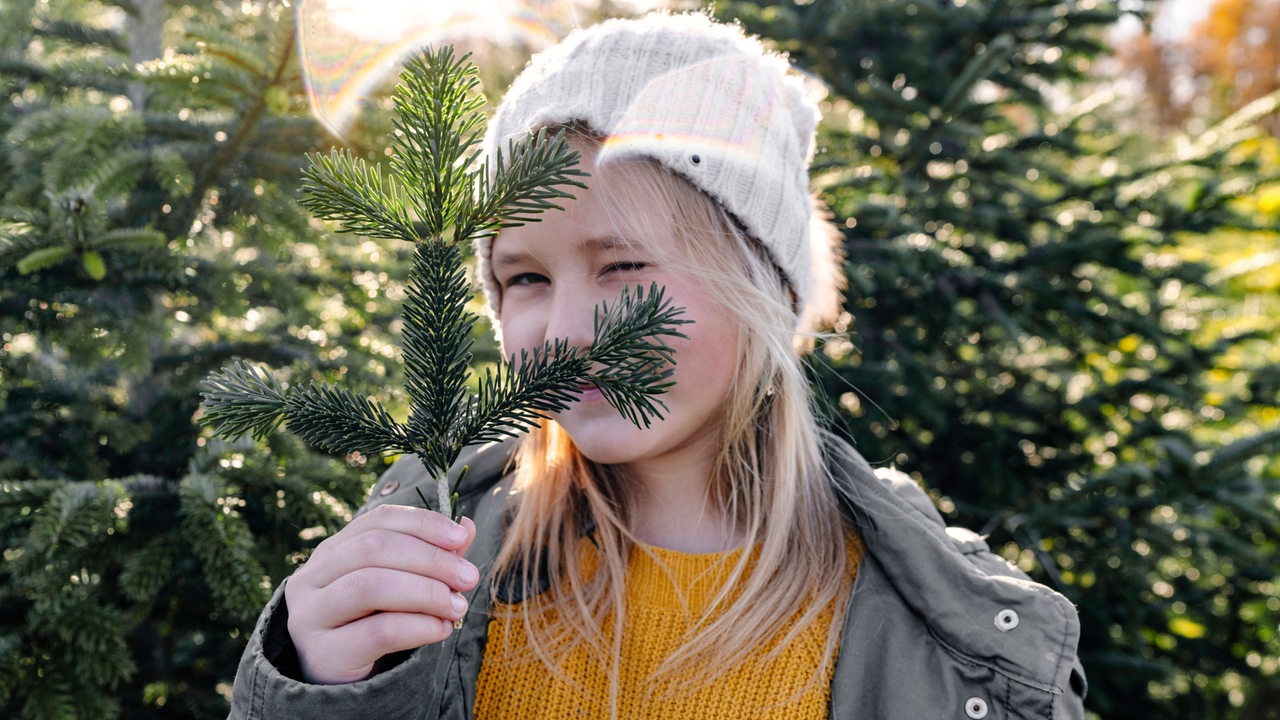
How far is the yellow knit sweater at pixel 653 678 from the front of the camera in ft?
4.85

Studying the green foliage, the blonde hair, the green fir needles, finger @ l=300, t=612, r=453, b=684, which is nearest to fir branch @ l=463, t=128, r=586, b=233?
the green fir needles

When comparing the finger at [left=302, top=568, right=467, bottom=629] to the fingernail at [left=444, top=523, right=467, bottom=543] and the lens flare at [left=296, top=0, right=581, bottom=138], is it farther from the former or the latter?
the lens flare at [left=296, top=0, right=581, bottom=138]

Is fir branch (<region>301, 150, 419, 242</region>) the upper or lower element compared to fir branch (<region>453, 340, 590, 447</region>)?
upper

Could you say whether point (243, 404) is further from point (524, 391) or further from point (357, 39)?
point (357, 39)

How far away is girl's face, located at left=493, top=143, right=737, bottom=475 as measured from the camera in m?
1.34

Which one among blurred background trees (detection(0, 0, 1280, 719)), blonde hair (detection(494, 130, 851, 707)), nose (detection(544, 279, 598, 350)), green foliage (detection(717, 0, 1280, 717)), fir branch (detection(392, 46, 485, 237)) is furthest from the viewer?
green foliage (detection(717, 0, 1280, 717))

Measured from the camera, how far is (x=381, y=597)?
96cm

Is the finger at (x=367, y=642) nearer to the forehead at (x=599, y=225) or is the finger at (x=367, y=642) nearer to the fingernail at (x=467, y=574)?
the fingernail at (x=467, y=574)

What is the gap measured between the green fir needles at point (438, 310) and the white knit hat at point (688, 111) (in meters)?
0.66

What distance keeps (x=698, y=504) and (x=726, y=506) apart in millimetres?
58

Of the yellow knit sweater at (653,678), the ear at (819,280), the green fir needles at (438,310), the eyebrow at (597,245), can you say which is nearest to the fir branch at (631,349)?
the green fir needles at (438,310)

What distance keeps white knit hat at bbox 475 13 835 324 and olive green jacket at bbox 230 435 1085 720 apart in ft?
1.75

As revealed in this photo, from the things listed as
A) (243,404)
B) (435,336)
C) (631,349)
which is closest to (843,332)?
(631,349)

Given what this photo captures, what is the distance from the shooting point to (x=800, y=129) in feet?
6.22
